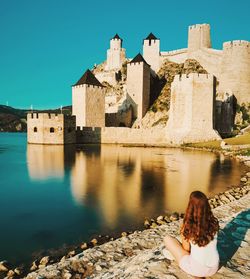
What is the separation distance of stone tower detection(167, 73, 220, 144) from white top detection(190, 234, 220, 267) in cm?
2303

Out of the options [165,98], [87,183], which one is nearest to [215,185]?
[87,183]

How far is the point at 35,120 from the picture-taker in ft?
82.9

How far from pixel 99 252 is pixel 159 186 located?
568cm

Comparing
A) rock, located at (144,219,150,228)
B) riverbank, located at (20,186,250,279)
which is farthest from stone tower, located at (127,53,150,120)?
riverbank, located at (20,186,250,279)

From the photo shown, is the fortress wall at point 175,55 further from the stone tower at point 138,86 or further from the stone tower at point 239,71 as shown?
the stone tower at point 239,71

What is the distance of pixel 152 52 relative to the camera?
38750 millimetres

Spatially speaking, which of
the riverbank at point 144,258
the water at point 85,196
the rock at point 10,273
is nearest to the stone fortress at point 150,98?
the water at point 85,196

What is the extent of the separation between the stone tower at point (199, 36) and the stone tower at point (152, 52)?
4.40m

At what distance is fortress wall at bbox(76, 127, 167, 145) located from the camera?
1075 inches

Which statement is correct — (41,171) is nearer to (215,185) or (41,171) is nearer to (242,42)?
(215,185)

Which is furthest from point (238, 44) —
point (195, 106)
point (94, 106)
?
point (94, 106)

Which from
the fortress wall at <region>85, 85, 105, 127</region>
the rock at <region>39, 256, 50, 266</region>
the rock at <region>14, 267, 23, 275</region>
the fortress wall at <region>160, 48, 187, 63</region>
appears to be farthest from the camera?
the fortress wall at <region>160, 48, 187, 63</region>

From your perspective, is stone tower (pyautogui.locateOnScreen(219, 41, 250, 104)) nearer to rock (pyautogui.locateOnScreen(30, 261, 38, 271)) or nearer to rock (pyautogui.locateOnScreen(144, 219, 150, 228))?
rock (pyautogui.locateOnScreen(144, 219, 150, 228))

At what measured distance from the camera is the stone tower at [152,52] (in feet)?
127
